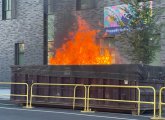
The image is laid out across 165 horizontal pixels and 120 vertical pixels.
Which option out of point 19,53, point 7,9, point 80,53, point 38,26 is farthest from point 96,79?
point 7,9

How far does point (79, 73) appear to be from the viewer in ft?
55.5

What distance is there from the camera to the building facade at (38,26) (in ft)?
83.0

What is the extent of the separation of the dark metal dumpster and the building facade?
21.1 ft

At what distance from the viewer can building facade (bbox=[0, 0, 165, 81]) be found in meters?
25.3

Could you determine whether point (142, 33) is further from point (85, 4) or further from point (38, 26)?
point (38, 26)

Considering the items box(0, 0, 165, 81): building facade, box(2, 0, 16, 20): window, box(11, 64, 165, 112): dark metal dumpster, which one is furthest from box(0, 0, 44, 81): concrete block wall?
box(11, 64, 165, 112): dark metal dumpster

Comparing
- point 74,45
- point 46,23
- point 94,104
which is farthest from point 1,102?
point 46,23

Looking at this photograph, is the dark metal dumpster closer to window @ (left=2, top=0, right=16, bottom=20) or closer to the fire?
the fire

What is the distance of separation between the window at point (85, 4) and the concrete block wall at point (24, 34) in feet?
14.4

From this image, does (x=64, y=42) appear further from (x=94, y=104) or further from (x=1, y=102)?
(x=94, y=104)

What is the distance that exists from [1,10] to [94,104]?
19.1 metres

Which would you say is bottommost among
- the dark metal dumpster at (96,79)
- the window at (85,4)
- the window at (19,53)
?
the dark metal dumpster at (96,79)

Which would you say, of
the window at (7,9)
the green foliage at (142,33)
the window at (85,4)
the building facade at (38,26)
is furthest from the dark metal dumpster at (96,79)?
the window at (7,9)

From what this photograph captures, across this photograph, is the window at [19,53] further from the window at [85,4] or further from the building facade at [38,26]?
the window at [85,4]
